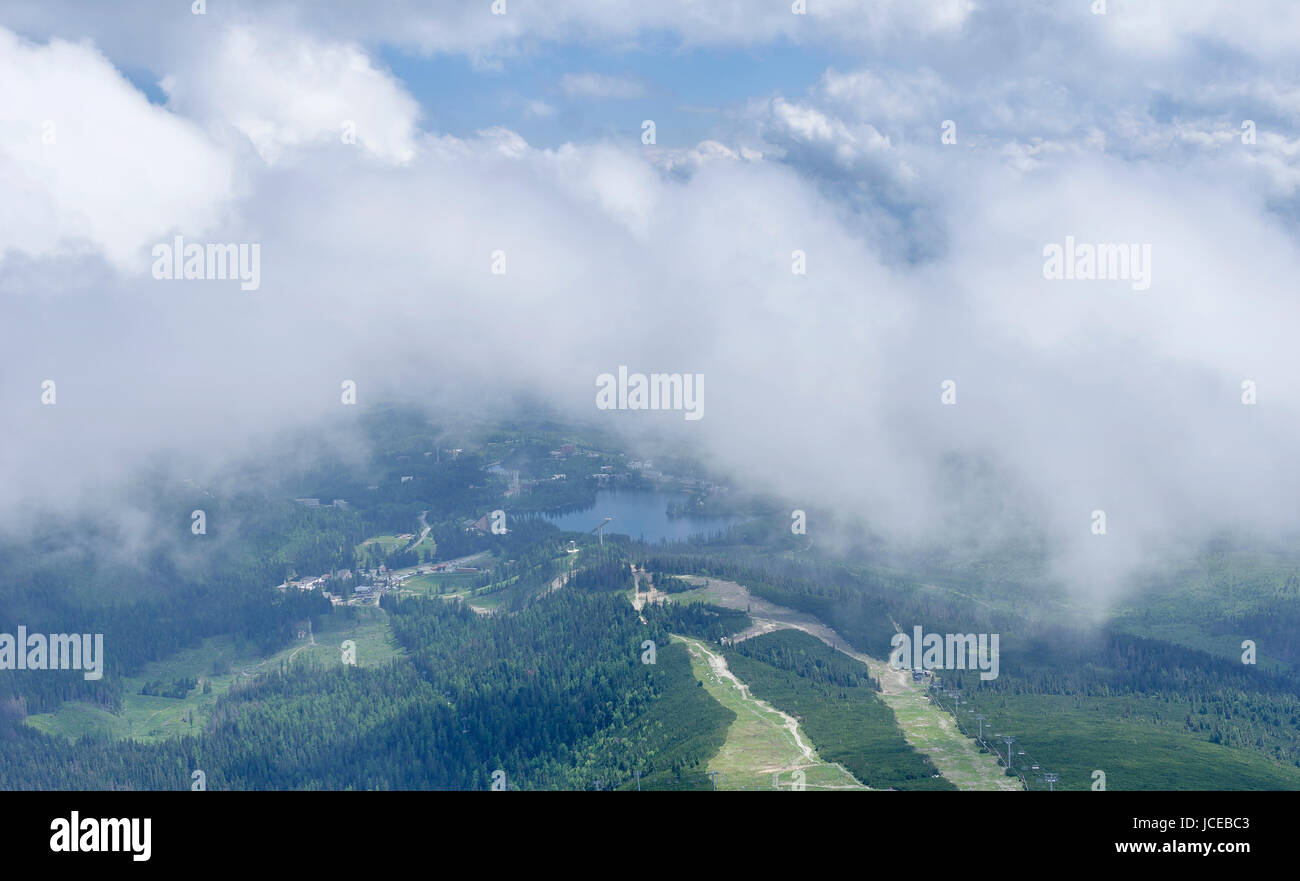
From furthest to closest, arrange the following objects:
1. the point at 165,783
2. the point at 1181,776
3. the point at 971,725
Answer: the point at 165,783, the point at 971,725, the point at 1181,776

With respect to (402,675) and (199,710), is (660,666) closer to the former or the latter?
(402,675)

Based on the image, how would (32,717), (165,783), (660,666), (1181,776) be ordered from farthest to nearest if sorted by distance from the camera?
1. (32,717)
2. (660,666)
3. (165,783)
4. (1181,776)

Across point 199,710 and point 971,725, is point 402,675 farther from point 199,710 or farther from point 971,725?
point 971,725

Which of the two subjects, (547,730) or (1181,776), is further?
(547,730)

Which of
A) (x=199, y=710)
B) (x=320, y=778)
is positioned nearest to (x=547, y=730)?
(x=320, y=778)
